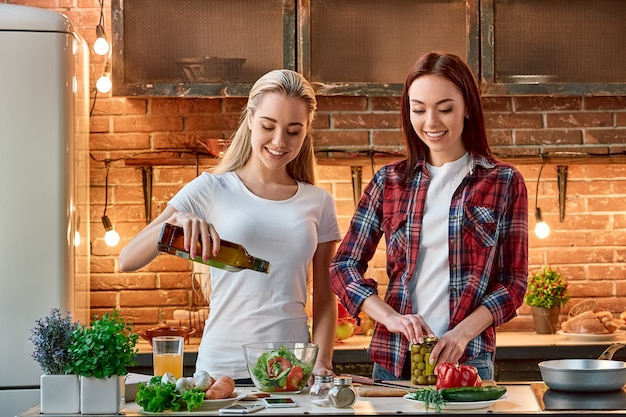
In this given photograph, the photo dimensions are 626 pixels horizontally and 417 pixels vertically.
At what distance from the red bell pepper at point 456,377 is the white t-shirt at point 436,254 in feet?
1.31

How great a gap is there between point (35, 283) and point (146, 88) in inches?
37.9

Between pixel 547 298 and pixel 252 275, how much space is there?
1911 millimetres

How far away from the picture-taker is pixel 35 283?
3740mm

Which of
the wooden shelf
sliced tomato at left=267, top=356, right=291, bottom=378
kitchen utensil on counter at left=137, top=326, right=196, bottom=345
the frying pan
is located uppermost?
the wooden shelf

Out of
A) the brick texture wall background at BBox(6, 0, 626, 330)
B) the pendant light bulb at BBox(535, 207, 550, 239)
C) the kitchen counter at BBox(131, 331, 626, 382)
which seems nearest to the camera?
the kitchen counter at BBox(131, 331, 626, 382)

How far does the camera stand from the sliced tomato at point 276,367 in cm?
232

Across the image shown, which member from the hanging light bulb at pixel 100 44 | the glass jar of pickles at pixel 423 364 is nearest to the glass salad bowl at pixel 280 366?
the glass jar of pickles at pixel 423 364

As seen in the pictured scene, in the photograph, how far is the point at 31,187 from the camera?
3.75m

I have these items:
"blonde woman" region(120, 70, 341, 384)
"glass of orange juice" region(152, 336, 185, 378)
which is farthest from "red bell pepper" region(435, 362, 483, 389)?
"glass of orange juice" region(152, 336, 185, 378)

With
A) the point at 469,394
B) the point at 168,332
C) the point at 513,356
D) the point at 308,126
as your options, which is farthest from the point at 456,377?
the point at 168,332

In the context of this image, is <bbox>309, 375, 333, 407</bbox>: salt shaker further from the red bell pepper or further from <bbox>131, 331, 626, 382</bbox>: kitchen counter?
<bbox>131, 331, 626, 382</bbox>: kitchen counter

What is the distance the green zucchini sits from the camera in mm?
2117

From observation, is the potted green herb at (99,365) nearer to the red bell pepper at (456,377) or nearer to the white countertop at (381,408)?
the white countertop at (381,408)

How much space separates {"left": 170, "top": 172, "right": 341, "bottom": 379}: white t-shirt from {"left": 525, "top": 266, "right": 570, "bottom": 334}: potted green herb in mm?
1716
